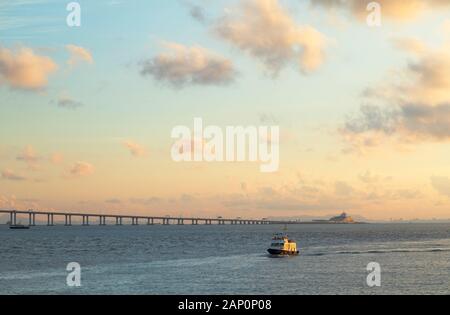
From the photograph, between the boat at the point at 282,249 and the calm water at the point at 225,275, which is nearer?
the calm water at the point at 225,275

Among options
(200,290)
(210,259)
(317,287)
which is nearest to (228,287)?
(200,290)

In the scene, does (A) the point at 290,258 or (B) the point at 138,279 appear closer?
(B) the point at 138,279

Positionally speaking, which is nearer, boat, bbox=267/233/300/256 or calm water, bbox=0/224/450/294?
calm water, bbox=0/224/450/294

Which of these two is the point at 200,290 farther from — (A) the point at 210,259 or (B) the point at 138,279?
(A) the point at 210,259

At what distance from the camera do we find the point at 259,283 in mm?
80000

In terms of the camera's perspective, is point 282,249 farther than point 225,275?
Yes
